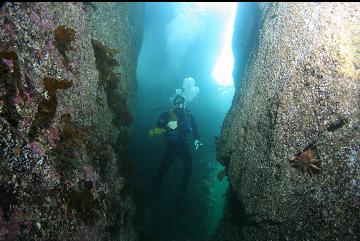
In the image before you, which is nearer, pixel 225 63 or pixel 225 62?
pixel 225 62

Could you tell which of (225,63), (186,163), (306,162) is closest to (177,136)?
(186,163)

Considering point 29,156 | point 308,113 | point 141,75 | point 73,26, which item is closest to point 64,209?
point 29,156

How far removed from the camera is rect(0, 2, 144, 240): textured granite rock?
10.2 ft

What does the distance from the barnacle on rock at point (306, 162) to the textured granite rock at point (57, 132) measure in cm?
337

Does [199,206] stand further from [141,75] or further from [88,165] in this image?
[141,75]

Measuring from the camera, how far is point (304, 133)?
491cm

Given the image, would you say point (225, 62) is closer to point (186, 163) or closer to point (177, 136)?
point (186, 163)

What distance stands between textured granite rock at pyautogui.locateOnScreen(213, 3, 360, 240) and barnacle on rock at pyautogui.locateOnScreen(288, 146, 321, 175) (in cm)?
2

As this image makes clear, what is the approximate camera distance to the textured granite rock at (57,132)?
3.12 meters

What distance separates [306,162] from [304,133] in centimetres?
49

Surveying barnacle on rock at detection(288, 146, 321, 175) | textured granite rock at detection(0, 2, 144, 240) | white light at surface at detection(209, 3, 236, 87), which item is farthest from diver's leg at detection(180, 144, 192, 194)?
white light at surface at detection(209, 3, 236, 87)

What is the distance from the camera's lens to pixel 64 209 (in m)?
3.82

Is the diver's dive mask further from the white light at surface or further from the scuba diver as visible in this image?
the white light at surface

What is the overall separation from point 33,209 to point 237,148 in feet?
15.0
